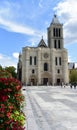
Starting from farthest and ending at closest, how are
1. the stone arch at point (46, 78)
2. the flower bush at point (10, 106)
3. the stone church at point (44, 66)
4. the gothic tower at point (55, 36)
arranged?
the gothic tower at point (55, 36) < the stone arch at point (46, 78) < the stone church at point (44, 66) < the flower bush at point (10, 106)

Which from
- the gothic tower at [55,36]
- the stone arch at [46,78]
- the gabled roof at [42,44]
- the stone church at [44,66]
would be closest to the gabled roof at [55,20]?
the gothic tower at [55,36]

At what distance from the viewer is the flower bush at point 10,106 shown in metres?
5.11

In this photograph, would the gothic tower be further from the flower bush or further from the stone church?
the flower bush

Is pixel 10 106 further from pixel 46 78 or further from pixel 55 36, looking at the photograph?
pixel 55 36

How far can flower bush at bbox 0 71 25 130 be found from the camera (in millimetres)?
5105

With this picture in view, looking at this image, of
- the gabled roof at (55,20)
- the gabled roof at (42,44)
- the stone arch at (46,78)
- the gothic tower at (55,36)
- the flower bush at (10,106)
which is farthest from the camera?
the gabled roof at (55,20)

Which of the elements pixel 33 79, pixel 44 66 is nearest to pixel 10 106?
pixel 33 79

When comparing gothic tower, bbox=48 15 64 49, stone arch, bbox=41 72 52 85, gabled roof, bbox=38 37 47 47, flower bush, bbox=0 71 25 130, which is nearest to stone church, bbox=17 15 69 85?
stone arch, bbox=41 72 52 85

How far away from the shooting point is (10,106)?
17.5 ft

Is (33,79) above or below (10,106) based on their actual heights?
above

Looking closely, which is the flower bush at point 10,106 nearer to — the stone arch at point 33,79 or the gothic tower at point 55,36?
the stone arch at point 33,79

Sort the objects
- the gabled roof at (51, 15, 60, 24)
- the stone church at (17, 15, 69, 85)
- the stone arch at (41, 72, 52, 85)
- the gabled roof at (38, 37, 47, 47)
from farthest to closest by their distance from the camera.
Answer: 1. the gabled roof at (51, 15, 60, 24)
2. the gabled roof at (38, 37, 47, 47)
3. the stone arch at (41, 72, 52, 85)
4. the stone church at (17, 15, 69, 85)

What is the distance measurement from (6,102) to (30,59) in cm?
9325

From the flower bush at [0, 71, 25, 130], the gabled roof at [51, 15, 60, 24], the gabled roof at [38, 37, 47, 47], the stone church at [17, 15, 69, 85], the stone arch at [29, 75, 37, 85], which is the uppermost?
the gabled roof at [51, 15, 60, 24]
